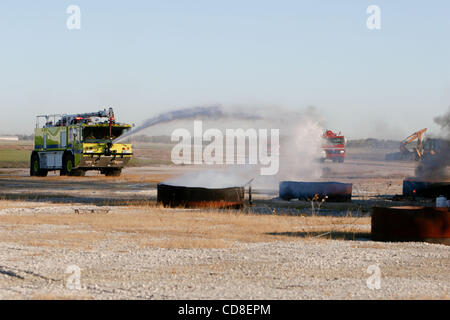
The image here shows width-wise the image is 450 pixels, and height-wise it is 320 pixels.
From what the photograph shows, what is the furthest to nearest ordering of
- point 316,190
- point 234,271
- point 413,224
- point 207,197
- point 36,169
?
point 36,169 → point 316,190 → point 207,197 → point 413,224 → point 234,271

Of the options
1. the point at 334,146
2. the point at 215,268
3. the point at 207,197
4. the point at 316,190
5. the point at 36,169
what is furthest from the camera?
the point at 334,146

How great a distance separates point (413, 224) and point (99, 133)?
2600cm

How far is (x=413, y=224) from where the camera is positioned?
Answer: 1703 cm

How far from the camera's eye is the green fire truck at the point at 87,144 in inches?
1578

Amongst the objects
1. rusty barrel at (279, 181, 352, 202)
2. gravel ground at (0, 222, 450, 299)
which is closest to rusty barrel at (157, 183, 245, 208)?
rusty barrel at (279, 181, 352, 202)

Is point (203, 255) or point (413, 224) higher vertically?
point (413, 224)

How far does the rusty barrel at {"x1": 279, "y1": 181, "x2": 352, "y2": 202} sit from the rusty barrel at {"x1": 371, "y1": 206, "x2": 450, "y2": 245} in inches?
479

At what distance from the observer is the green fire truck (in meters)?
40.1

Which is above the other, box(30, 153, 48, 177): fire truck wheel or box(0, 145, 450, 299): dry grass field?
box(30, 153, 48, 177): fire truck wheel

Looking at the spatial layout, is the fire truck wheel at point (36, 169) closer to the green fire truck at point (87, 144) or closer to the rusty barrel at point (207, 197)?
the green fire truck at point (87, 144)

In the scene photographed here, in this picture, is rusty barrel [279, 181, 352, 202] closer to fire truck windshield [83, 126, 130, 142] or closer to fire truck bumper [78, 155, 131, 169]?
fire truck windshield [83, 126, 130, 142]

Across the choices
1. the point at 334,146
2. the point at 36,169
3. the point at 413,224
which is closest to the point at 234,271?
the point at 413,224

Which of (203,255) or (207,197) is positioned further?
(207,197)

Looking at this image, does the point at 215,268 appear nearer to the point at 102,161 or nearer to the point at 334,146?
the point at 102,161
